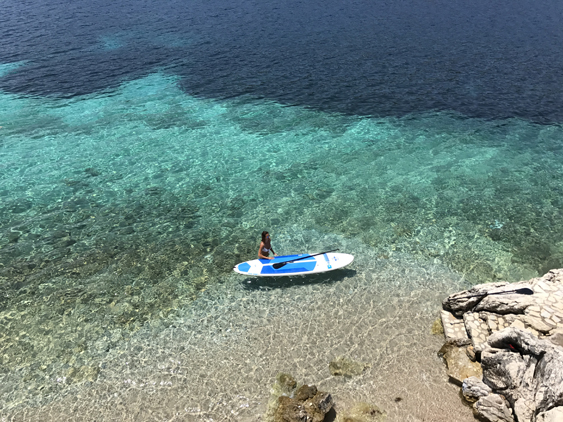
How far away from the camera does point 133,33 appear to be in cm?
5106

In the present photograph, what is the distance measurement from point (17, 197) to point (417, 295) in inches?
881

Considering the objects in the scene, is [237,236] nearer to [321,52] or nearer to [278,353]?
[278,353]

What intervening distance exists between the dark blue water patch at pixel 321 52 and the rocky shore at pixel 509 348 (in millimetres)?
20871

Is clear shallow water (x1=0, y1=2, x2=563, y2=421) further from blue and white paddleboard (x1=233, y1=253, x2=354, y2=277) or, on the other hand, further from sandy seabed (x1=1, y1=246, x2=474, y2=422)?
blue and white paddleboard (x1=233, y1=253, x2=354, y2=277)

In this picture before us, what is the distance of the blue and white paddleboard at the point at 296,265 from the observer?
16000 mm

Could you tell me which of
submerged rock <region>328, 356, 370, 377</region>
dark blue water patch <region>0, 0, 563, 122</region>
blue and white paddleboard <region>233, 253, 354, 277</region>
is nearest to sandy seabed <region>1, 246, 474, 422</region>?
submerged rock <region>328, 356, 370, 377</region>

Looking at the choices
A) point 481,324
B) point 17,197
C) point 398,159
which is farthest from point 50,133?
point 481,324

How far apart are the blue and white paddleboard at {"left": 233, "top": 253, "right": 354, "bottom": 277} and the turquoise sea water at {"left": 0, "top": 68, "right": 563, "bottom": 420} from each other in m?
0.58

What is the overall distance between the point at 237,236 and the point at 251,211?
2248 mm

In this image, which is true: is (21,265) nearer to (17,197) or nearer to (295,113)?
(17,197)

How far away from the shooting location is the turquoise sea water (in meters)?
13.0

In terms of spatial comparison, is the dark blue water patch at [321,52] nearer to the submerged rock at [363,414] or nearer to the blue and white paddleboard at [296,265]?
the blue and white paddleboard at [296,265]

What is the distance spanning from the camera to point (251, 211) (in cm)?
2089

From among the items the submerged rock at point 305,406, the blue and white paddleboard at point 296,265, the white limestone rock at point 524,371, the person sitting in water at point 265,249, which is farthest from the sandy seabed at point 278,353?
the white limestone rock at point 524,371
